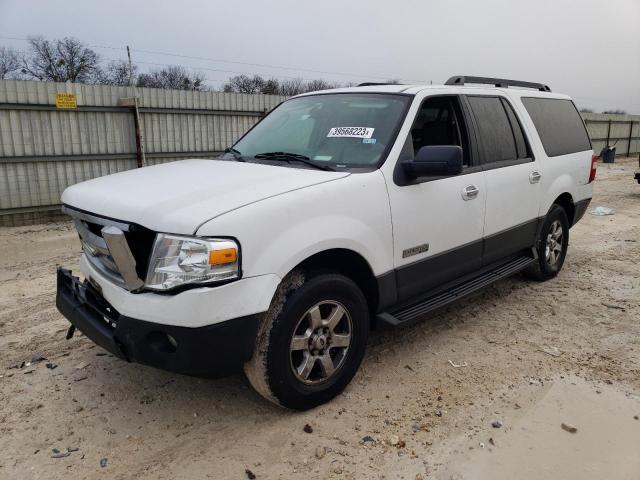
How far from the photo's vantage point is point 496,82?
5.22m

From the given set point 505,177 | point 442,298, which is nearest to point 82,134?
point 505,177

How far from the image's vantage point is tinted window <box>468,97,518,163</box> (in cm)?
442

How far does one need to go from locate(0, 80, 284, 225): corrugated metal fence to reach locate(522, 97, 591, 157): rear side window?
7.87 meters

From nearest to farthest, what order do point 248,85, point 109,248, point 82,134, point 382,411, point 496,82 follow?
point 109,248 → point 382,411 → point 496,82 → point 82,134 → point 248,85

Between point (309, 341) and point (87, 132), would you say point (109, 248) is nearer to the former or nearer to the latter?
point (309, 341)

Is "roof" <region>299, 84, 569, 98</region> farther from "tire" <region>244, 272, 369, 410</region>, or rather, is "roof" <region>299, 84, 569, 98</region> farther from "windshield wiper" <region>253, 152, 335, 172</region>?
"tire" <region>244, 272, 369, 410</region>

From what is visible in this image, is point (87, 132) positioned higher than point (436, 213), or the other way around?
point (87, 132)

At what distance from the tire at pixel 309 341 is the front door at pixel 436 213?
0.52m

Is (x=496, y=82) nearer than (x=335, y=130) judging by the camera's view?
No

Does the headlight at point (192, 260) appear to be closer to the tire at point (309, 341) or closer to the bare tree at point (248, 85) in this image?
the tire at point (309, 341)

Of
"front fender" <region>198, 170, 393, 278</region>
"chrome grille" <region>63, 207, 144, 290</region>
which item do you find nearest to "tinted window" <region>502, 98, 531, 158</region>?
"front fender" <region>198, 170, 393, 278</region>

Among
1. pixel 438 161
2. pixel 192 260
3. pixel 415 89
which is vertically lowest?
pixel 192 260

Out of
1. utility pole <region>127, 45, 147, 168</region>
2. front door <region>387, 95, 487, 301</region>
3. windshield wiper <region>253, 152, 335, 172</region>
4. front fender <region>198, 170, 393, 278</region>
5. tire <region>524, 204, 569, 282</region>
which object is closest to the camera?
front fender <region>198, 170, 393, 278</region>

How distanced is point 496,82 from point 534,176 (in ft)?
3.43
